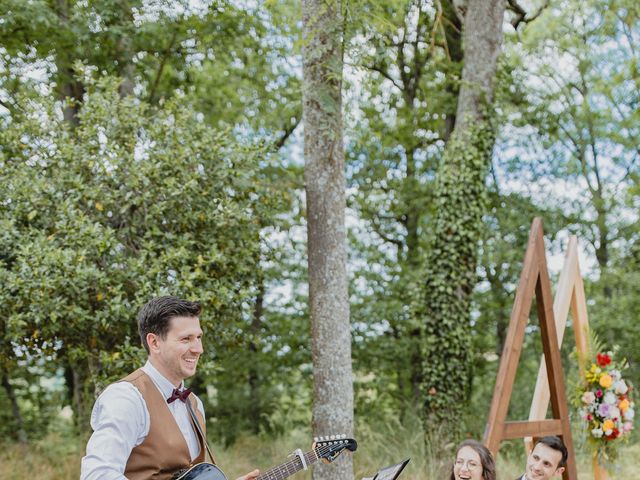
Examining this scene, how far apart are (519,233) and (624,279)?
2.23m

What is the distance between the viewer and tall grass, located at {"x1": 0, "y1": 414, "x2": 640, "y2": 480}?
8203mm

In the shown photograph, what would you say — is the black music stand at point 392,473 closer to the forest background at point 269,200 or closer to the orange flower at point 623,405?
the forest background at point 269,200

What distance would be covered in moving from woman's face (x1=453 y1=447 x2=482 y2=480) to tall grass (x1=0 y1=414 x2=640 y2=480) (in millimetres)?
3299

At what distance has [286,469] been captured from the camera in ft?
11.5

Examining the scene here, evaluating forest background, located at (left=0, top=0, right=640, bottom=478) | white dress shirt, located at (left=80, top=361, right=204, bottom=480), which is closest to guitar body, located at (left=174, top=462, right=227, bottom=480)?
white dress shirt, located at (left=80, top=361, right=204, bottom=480)

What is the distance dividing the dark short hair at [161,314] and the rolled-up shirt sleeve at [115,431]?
0.75ft

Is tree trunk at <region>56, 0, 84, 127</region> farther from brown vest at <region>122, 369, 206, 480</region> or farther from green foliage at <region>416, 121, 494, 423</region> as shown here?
brown vest at <region>122, 369, 206, 480</region>

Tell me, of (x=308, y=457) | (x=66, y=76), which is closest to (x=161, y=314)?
(x=308, y=457)

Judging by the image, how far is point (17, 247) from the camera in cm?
695

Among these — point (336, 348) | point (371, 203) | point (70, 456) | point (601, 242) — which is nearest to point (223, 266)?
point (336, 348)

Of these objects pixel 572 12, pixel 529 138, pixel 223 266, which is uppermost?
pixel 572 12

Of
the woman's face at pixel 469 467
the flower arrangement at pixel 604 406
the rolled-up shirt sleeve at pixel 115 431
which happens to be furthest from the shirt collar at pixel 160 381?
the flower arrangement at pixel 604 406

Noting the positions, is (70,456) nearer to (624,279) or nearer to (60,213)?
(60,213)

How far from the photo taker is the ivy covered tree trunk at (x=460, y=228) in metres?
9.32
